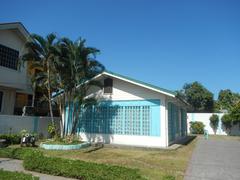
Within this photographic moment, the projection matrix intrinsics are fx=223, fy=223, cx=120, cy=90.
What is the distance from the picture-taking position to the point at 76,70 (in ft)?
46.0

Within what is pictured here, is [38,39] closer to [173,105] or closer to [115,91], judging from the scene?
[115,91]

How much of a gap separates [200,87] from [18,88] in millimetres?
38016

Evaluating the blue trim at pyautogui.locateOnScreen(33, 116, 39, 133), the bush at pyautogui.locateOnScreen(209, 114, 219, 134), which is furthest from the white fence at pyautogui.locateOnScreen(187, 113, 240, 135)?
the blue trim at pyautogui.locateOnScreen(33, 116, 39, 133)

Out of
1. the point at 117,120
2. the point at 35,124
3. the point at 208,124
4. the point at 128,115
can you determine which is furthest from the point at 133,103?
the point at 208,124

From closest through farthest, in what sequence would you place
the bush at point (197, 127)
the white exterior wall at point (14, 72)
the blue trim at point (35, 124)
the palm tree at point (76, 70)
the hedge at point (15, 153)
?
the hedge at point (15, 153), the palm tree at point (76, 70), the blue trim at point (35, 124), the white exterior wall at point (14, 72), the bush at point (197, 127)

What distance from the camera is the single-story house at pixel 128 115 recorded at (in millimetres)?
14149

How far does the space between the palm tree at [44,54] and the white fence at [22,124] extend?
9.49 feet

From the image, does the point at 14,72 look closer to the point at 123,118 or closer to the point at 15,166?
the point at 123,118

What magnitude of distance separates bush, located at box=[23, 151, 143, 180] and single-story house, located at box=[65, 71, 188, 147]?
7.91 metres

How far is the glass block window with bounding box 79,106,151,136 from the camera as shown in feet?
48.0

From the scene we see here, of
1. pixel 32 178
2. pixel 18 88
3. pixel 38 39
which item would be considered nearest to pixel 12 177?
pixel 32 178

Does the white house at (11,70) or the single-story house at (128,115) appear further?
the white house at (11,70)

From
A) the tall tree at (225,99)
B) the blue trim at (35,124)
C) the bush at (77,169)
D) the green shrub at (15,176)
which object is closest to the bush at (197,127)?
the tall tree at (225,99)

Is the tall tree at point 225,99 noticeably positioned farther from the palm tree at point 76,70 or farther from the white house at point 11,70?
the white house at point 11,70
